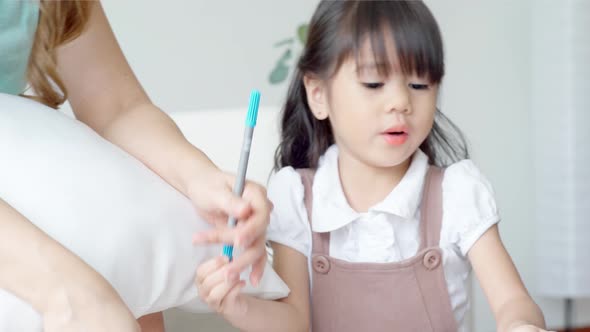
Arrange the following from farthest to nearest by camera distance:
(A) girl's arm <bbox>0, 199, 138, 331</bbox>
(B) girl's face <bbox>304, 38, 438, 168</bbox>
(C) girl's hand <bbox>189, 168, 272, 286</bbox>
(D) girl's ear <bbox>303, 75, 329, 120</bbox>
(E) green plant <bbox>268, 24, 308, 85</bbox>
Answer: (E) green plant <bbox>268, 24, 308, 85</bbox> < (D) girl's ear <bbox>303, 75, 329, 120</bbox> < (B) girl's face <bbox>304, 38, 438, 168</bbox> < (C) girl's hand <bbox>189, 168, 272, 286</bbox> < (A) girl's arm <bbox>0, 199, 138, 331</bbox>

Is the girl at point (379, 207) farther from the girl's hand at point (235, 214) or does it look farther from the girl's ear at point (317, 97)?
the girl's hand at point (235, 214)

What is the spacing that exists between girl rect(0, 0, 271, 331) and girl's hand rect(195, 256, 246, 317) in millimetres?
18

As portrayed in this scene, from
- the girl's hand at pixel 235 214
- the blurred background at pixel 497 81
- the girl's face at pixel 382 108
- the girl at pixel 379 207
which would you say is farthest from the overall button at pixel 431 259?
the blurred background at pixel 497 81

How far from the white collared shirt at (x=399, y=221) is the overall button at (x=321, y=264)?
21 mm

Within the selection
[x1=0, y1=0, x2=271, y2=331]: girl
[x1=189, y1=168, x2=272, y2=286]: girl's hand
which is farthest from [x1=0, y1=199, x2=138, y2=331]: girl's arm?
[x1=189, y1=168, x2=272, y2=286]: girl's hand

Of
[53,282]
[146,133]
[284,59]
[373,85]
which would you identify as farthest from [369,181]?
[284,59]

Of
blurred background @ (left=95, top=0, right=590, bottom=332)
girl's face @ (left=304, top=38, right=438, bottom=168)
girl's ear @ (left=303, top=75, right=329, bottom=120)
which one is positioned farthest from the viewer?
blurred background @ (left=95, top=0, right=590, bottom=332)

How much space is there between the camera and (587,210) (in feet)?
7.39

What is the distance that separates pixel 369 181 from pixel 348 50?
0.17 meters

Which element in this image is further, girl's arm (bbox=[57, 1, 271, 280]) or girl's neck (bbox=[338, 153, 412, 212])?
girl's neck (bbox=[338, 153, 412, 212])

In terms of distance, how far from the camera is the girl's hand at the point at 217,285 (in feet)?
2.75

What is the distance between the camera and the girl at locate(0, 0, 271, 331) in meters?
0.68

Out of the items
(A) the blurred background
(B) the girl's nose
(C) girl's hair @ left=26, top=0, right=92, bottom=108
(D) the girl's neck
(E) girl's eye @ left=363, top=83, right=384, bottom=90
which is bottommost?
(A) the blurred background

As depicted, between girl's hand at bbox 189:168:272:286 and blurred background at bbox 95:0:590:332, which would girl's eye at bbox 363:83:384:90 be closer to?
girl's hand at bbox 189:168:272:286
